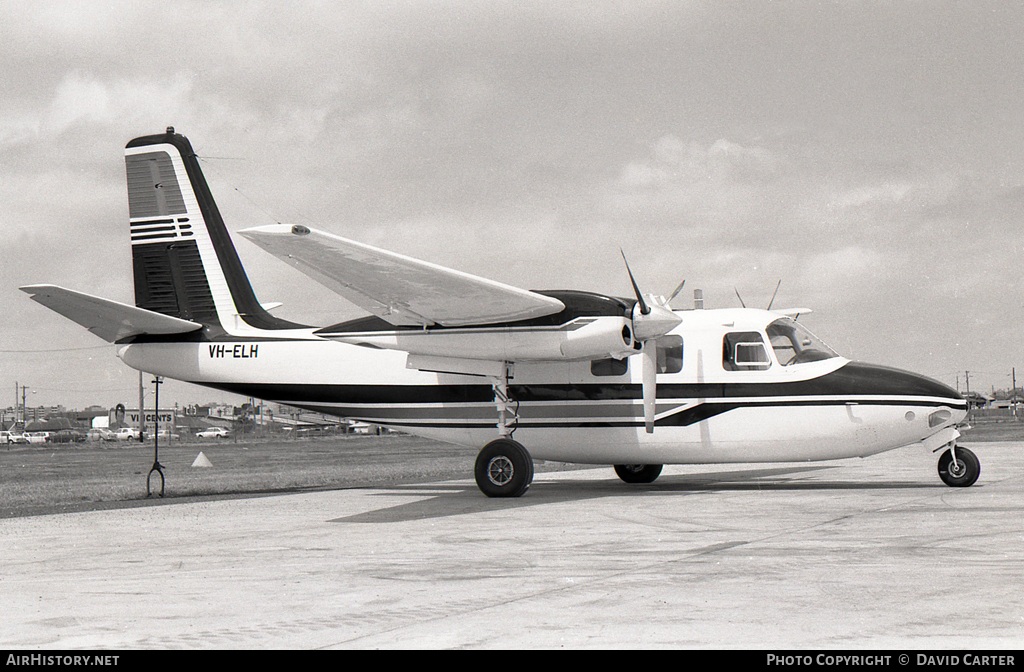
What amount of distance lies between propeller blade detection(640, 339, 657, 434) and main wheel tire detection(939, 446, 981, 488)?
15.6ft

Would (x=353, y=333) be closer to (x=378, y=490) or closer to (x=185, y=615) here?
(x=378, y=490)

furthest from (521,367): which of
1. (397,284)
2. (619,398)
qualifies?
(397,284)

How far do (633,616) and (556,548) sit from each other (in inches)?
141

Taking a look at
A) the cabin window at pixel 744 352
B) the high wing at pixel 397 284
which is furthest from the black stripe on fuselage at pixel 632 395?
the high wing at pixel 397 284

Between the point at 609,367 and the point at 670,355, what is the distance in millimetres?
1081

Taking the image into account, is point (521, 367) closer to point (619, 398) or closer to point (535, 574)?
point (619, 398)

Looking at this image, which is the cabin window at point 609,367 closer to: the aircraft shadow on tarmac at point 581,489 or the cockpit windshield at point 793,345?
the aircraft shadow on tarmac at point 581,489

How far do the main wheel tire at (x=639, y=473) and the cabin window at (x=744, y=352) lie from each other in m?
3.59

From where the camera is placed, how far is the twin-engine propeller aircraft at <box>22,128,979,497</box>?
15.3 meters

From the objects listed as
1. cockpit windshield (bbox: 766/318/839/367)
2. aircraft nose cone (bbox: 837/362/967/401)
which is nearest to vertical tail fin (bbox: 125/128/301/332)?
cockpit windshield (bbox: 766/318/839/367)

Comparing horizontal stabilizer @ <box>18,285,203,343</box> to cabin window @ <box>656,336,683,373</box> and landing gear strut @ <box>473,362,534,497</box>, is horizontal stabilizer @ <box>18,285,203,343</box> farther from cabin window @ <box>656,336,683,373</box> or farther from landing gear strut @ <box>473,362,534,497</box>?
cabin window @ <box>656,336,683,373</box>

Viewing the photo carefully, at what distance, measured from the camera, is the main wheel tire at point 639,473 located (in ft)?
62.0

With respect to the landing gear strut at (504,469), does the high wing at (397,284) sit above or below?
above

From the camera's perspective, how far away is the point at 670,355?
53.8 feet
